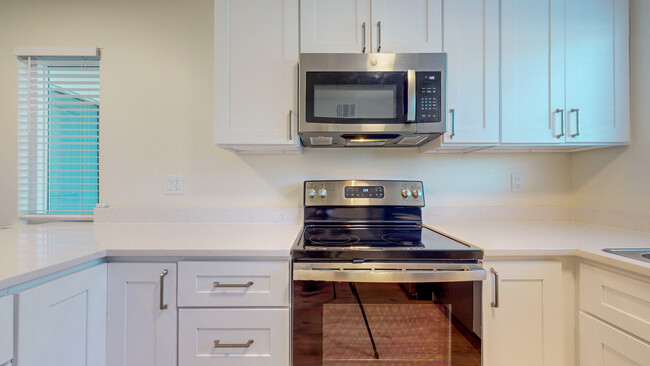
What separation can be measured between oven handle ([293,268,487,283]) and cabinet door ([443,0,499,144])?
696mm

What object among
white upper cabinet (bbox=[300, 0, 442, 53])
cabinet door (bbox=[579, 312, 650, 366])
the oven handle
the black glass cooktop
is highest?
white upper cabinet (bbox=[300, 0, 442, 53])

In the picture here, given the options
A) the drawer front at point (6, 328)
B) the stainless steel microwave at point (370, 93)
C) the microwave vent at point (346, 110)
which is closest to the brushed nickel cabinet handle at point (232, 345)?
the drawer front at point (6, 328)

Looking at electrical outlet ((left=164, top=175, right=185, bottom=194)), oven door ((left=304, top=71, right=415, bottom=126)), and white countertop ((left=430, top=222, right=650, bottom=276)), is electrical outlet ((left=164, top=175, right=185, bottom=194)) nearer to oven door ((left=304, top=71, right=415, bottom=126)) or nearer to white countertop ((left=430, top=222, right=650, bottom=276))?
A: oven door ((left=304, top=71, right=415, bottom=126))

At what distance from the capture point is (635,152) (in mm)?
1444

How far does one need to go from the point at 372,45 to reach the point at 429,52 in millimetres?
293

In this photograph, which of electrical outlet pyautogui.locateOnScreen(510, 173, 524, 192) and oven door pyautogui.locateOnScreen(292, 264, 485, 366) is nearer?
oven door pyautogui.locateOnScreen(292, 264, 485, 366)

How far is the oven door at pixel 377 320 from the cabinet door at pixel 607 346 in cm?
47

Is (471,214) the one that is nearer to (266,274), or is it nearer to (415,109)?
(415,109)

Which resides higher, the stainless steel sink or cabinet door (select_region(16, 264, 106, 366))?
the stainless steel sink

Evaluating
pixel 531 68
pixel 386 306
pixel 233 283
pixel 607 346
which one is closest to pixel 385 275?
pixel 386 306

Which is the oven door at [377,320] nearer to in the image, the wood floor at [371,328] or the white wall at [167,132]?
the wood floor at [371,328]

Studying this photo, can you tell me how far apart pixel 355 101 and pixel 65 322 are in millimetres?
1429

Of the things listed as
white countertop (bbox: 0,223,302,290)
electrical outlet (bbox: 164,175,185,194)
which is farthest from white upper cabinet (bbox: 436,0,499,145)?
electrical outlet (bbox: 164,175,185,194)

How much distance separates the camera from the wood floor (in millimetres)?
1049
